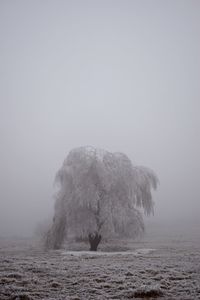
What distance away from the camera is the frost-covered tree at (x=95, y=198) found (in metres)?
24.5

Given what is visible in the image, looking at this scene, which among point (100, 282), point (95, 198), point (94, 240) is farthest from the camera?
point (94, 240)

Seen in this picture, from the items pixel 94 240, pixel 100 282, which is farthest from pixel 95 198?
pixel 100 282

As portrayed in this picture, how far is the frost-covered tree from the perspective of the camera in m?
24.5

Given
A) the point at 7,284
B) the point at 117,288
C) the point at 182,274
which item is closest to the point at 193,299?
the point at 117,288

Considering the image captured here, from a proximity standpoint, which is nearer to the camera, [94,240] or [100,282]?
[100,282]

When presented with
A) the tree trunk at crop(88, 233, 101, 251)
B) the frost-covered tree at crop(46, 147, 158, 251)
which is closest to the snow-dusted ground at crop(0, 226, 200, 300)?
the frost-covered tree at crop(46, 147, 158, 251)

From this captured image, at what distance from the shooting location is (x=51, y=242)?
26.0 metres

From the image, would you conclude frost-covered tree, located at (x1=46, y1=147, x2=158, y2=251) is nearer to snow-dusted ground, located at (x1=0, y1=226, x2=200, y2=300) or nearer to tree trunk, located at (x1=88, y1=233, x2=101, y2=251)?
tree trunk, located at (x1=88, y1=233, x2=101, y2=251)

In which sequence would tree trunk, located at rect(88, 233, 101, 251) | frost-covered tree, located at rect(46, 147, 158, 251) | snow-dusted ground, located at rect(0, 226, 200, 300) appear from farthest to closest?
1. tree trunk, located at rect(88, 233, 101, 251)
2. frost-covered tree, located at rect(46, 147, 158, 251)
3. snow-dusted ground, located at rect(0, 226, 200, 300)

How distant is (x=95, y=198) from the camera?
2450cm

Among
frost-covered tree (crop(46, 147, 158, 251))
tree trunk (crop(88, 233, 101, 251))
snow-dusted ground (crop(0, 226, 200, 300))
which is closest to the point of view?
snow-dusted ground (crop(0, 226, 200, 300))

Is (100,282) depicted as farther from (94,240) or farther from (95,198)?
(94,240)

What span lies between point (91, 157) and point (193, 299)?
18.0m

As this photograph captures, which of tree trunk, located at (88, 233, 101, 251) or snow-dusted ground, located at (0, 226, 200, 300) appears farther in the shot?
tree trunk, located at (88, 233, 101, 251)
